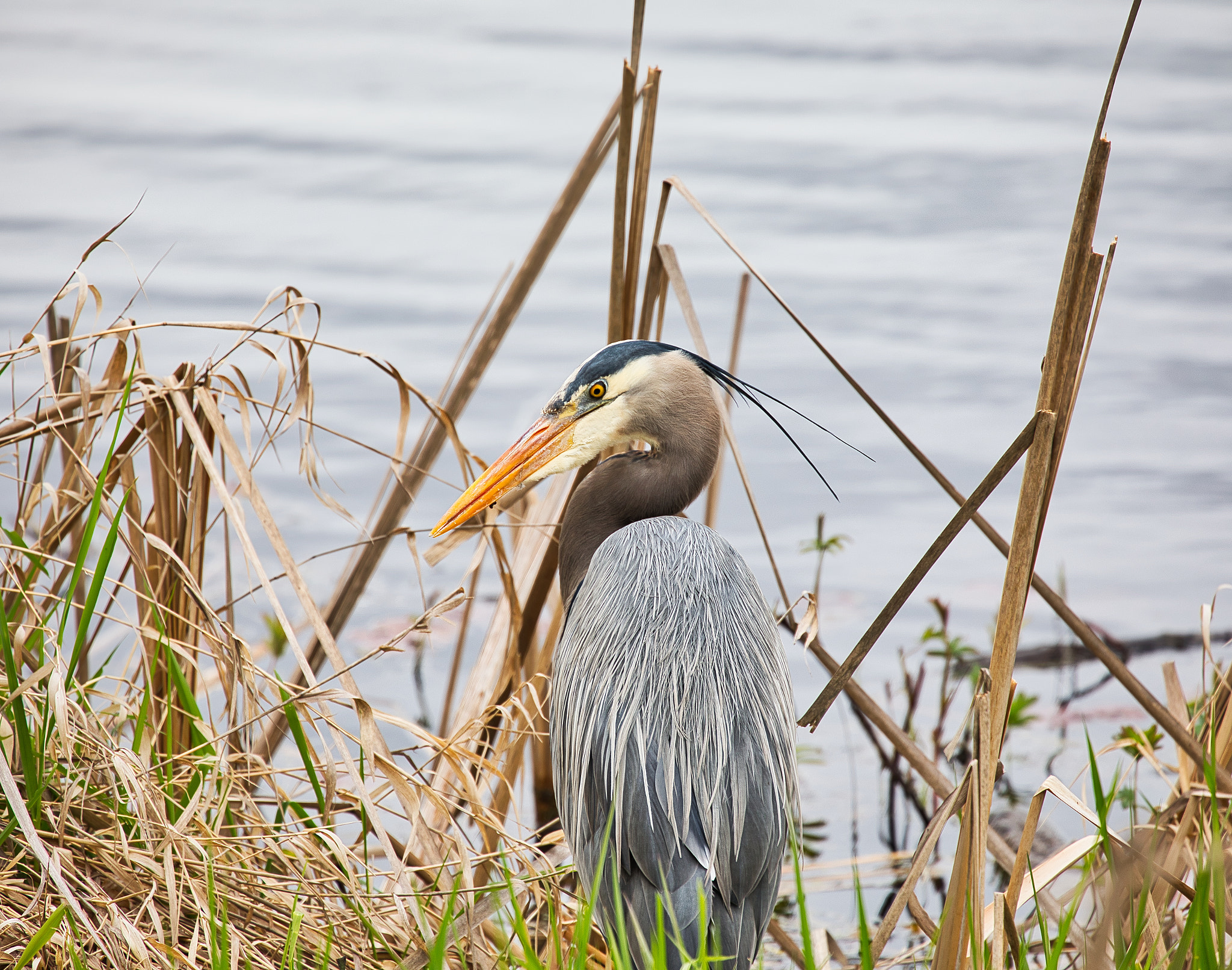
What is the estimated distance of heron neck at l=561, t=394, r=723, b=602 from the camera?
2.73 metres

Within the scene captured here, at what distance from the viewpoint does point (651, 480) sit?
274cm

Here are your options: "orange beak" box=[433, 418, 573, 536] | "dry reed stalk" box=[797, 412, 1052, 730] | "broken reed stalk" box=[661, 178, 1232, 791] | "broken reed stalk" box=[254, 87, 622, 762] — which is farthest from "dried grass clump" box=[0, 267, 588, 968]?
"broken reed stalk" box=[661, 178, 1232, 791]

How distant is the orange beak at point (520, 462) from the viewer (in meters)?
2.67

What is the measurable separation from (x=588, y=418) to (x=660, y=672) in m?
0.64

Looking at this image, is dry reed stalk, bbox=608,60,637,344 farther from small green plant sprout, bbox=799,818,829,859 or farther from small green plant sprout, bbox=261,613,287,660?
small green plant sprout, bbox=261,613,287,660

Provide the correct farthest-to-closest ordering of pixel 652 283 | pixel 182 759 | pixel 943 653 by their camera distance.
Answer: pixel 943 653 < pixel 652 283 < pixel 182 759

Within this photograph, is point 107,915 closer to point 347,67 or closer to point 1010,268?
point 1010,268

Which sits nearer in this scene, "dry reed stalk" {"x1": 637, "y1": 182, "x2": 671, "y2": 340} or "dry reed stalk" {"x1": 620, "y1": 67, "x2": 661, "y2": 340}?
"dry reed stalk" {"x1": 620, "y1": 67, "x2": 661, "y2": 340}

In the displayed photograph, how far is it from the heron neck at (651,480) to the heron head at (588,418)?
5 centimetres

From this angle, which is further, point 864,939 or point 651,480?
point 651,480

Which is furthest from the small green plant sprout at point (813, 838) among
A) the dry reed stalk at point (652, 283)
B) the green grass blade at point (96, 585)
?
the green grass blade at point (96, 585)

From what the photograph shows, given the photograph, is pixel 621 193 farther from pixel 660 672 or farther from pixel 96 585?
pixel 96 585

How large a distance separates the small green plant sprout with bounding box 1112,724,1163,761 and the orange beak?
1334 millimetres

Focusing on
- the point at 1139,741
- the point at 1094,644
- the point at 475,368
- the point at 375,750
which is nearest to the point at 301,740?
the point at 375,750
